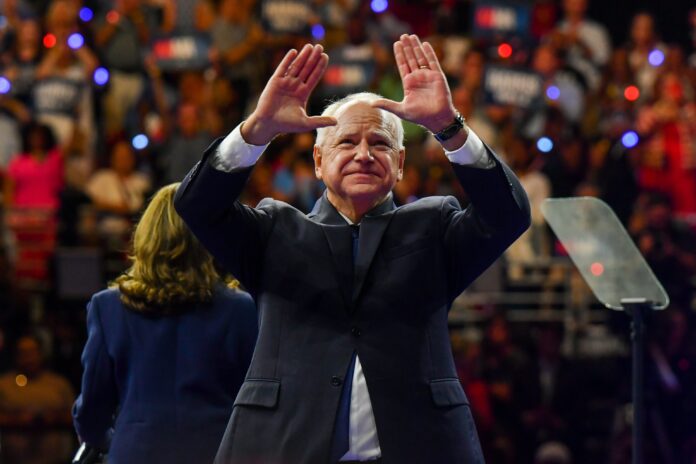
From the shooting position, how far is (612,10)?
1443 centimetres

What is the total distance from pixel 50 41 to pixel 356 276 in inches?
334

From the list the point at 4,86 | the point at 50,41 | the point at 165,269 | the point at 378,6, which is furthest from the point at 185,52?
the point at 165,269

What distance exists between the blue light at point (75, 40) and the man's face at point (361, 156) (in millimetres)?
8027

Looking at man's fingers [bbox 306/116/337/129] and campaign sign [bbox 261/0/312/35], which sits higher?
campaign sign [bbox 261/0/312/35]

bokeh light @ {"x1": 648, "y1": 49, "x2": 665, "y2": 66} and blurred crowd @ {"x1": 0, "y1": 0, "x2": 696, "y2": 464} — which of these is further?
bokeh light @ {"x1": 648, "y1": 49, "x2": 665, "y2": 66}

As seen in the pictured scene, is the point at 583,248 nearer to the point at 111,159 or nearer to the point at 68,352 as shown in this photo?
the point at 68,352

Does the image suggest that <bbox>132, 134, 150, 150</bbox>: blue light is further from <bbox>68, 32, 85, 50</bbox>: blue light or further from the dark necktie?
the dark necktie

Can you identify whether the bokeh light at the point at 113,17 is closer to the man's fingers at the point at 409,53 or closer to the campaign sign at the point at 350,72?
the campaign sign at the point at 350,72

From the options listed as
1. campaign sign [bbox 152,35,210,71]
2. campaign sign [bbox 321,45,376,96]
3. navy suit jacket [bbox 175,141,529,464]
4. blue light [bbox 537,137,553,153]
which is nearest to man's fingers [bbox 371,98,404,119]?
navy suit jacket [bbox 175,141,529,464]

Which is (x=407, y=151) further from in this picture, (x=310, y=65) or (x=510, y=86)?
(x=310, y=65)

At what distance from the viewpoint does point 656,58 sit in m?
11.8

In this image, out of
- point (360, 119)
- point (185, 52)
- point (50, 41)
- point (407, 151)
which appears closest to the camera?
point (360, 119)

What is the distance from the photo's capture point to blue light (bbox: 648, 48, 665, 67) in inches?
463

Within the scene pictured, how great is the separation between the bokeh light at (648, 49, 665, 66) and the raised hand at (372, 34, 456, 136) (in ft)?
29.0
